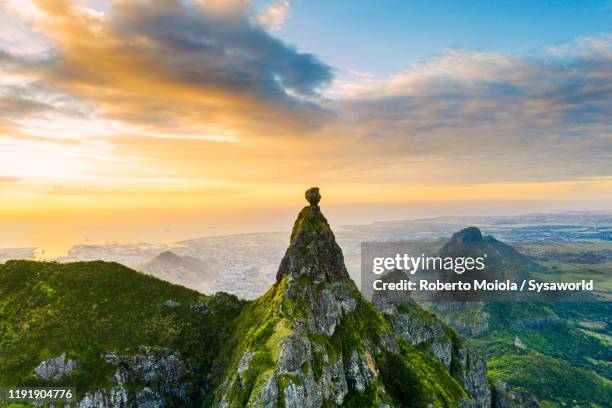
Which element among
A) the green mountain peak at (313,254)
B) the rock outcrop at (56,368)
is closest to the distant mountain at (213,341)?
the rock outcrop at (56,368)

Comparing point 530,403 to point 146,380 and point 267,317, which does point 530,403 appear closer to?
point 267,317

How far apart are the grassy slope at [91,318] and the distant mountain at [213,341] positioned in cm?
36

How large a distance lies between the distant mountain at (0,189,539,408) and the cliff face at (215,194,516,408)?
370mm

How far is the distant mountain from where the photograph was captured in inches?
4089

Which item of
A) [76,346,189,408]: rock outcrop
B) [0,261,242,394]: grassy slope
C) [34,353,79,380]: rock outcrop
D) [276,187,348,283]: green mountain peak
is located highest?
[276,187,348,283]: green mountain peak

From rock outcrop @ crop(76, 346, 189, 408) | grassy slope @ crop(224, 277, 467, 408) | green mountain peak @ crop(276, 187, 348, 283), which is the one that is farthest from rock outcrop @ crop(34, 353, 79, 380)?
green mountain peak @ crop(276, 187, 348, 283)

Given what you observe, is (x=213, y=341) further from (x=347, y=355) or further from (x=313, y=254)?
(x=347, y=355)

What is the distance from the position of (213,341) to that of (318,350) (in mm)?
43502

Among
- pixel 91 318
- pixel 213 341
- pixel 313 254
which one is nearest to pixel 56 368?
pixel 91 318

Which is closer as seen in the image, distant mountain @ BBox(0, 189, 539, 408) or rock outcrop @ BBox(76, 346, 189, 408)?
distant mountain @ BBox(0, 189, 539, 408)

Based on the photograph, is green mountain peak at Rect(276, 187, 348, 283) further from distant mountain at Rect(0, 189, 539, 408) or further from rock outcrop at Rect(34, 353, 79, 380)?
rock outcrop at Rect(34, 353, 79, 380)

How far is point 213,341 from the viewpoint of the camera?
13250 cm

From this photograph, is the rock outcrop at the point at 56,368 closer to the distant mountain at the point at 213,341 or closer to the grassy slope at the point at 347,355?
the distant mountain at the point at 213,341

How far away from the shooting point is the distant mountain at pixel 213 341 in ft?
341
